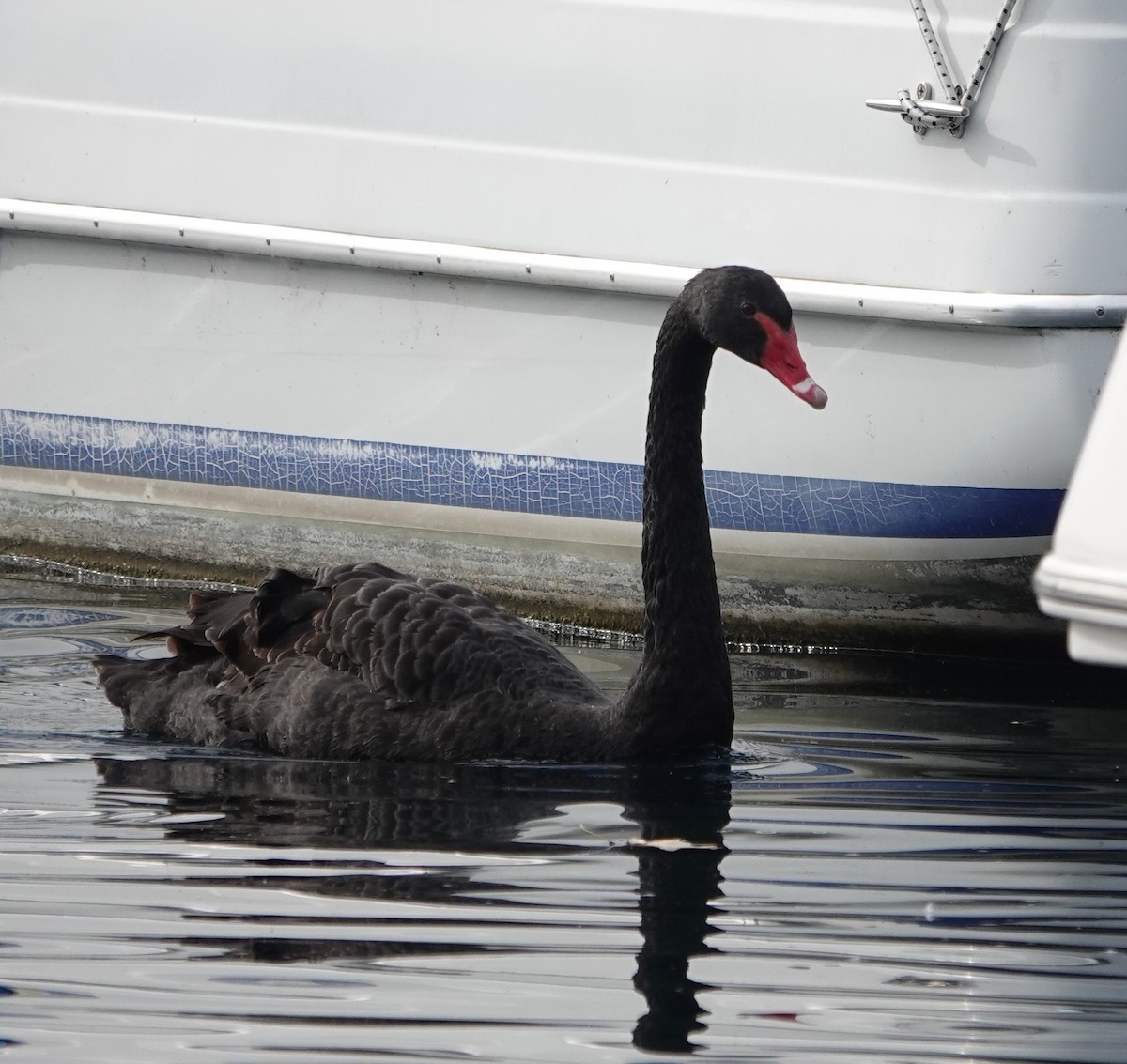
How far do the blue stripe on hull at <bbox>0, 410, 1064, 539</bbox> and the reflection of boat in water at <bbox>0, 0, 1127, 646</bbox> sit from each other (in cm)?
1

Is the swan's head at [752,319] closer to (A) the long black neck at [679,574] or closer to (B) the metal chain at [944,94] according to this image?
(A) the long black neck at [679,574]

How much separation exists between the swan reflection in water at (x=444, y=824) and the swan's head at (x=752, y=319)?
3.19 ft

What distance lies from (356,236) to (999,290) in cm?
202

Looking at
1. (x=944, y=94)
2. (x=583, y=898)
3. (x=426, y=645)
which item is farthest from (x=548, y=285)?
(x=583, y=898)

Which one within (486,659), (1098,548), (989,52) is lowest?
(486,659)

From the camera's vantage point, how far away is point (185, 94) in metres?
7.14

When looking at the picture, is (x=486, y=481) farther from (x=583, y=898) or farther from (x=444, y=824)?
(x=583, y=898)

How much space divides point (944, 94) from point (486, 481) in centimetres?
193

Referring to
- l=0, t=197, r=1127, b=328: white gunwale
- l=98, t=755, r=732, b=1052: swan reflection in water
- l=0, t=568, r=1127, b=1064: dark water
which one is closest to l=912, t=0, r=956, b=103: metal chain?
l=0, t=197, r=1127, b=328: white gunwale

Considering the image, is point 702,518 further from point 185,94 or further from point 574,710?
point 185,94

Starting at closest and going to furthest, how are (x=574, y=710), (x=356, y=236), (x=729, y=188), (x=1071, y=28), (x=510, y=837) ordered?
(x=510, y=837)
(x=574, y=710)
(x=1071, y=28)
(x=729, y=188)
(x=356, y=236)

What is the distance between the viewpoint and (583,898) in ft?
13.1

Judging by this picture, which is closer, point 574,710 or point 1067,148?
point 574,710

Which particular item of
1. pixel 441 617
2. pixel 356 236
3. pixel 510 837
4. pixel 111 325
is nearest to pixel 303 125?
pixel 356 236
